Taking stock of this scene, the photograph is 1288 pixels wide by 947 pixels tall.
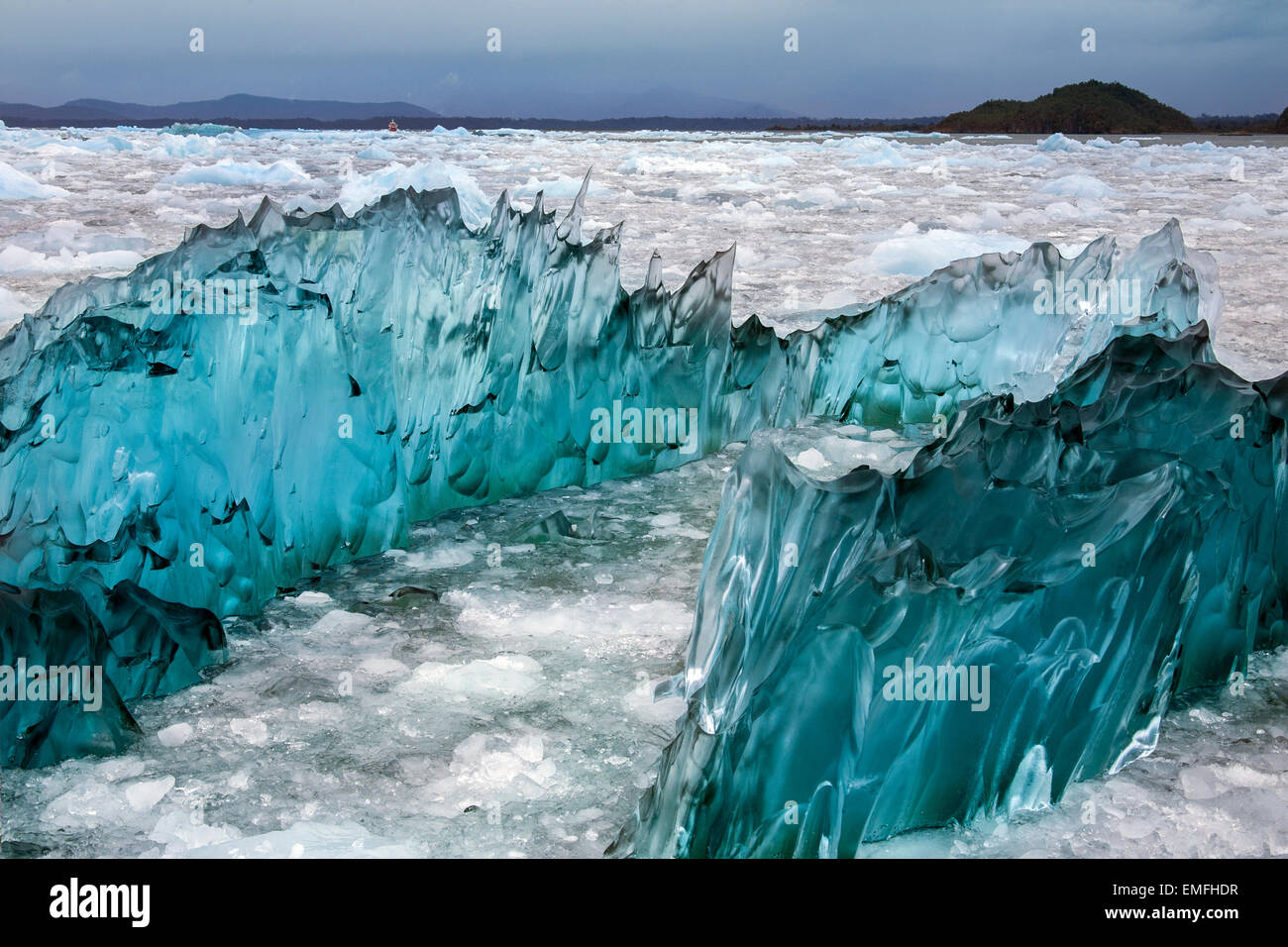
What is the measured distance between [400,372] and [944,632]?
185 centimetres

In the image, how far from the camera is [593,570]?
9.23 feet

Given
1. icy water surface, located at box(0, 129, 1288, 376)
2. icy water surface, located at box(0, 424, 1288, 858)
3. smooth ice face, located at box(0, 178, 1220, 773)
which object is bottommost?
icy water surface, located at box(0, 424, 1288, 858)

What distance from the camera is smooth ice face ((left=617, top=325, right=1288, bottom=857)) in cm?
178

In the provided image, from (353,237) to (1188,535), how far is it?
2.39 meters

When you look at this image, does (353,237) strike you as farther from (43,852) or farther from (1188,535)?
(1188,535)

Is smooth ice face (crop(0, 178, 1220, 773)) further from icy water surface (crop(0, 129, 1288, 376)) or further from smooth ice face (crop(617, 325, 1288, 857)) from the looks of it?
smooth ice face (crop(617, 325, 1288, 857))

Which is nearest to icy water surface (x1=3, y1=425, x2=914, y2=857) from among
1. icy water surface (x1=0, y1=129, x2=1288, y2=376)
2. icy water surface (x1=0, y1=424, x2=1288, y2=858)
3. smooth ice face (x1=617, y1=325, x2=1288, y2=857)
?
icy water surface (x1=0, y1=424, x2=1288, y2=858)

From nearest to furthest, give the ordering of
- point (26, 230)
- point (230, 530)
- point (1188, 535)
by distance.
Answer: point (1188, 535)
point (230, 530)
point (26, 230)

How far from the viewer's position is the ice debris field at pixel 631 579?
5.99 feet

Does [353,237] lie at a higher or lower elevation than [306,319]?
higher

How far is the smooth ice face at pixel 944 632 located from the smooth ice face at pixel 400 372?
122 centimetres

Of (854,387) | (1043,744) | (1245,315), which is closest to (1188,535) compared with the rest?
(1043,744)

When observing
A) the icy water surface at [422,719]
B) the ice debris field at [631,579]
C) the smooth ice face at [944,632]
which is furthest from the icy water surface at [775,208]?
the smooth ice face at [944,632]
